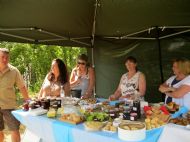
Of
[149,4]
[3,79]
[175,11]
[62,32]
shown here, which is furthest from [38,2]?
[175,11]

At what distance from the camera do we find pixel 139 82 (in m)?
3.62

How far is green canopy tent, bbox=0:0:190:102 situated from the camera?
12.1 ft

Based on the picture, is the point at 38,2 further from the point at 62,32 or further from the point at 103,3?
the point at 103,3

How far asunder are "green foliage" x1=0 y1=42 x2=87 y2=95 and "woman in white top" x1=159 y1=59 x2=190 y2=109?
18.9 feet

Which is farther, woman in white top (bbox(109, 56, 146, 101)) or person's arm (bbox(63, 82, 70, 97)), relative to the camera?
person's arm (bbox(63, 82, 70, 97))

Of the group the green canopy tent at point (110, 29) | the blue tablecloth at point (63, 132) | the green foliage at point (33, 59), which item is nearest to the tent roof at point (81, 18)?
the green canopy tent at point (110, 29)

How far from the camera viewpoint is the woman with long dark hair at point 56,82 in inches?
142

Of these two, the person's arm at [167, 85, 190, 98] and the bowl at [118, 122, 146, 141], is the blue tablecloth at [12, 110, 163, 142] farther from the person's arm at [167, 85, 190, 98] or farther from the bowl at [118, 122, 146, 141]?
the person's arm at [167, 85, 190, 98]

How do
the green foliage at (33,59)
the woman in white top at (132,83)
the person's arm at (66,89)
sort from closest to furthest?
the woman in white top at (132,83)
the person's arm at (66,89)
the green foliage at (33,59)

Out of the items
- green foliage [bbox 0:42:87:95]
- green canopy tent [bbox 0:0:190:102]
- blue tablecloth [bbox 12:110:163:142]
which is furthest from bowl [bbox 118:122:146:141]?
green foliage [bbox 0:42:87:95]

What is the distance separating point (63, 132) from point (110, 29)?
2.51 metres

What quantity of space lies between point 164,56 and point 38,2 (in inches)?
77.7

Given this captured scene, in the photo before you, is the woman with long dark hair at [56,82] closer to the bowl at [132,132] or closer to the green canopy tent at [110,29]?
the green canopy tent at [110,29]

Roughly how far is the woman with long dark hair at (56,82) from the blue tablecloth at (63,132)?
2.04 feet
